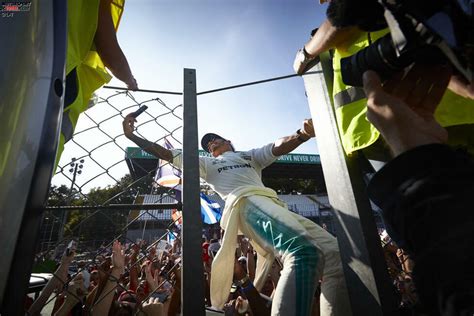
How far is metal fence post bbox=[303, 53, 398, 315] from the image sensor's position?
91 centimetres

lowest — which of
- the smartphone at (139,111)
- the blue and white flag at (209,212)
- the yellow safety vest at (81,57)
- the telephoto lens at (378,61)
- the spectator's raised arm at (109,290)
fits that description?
the spectator's raised arm at (109,290)

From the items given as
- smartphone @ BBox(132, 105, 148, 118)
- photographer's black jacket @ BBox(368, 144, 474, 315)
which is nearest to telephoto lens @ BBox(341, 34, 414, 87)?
photographer's black jacket @ BBox(368, 144, 474, 315)

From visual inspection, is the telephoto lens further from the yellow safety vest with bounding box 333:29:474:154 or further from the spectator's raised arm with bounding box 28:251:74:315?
the spectator's raised arm with bounding box 28:251:74:315

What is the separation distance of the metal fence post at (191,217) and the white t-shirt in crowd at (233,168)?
0.76 metres

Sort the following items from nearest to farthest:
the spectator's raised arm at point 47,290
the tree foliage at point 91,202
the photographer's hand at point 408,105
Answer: the photographer's hand at point 408,105 < the tree foliage at point 91,202 < the spectator's raised arm at point 47,290

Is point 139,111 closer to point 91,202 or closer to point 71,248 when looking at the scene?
point 91,202

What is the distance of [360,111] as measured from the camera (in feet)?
3.27

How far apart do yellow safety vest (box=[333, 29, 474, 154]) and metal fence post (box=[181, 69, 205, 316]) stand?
60 cm

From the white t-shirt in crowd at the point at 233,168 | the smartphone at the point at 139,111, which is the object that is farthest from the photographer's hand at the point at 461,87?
the smartphone at the point at 139,111

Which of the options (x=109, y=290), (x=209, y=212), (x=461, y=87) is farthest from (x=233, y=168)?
(x=209, y=212)

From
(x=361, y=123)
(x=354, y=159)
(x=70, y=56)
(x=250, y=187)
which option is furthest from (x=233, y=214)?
(x=70, y=56)

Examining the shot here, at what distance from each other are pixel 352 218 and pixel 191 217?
0.60 meters

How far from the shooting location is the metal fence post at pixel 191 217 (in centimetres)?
98

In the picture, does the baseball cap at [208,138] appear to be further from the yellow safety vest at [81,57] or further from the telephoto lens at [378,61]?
the telephoto lens at [378,61]
